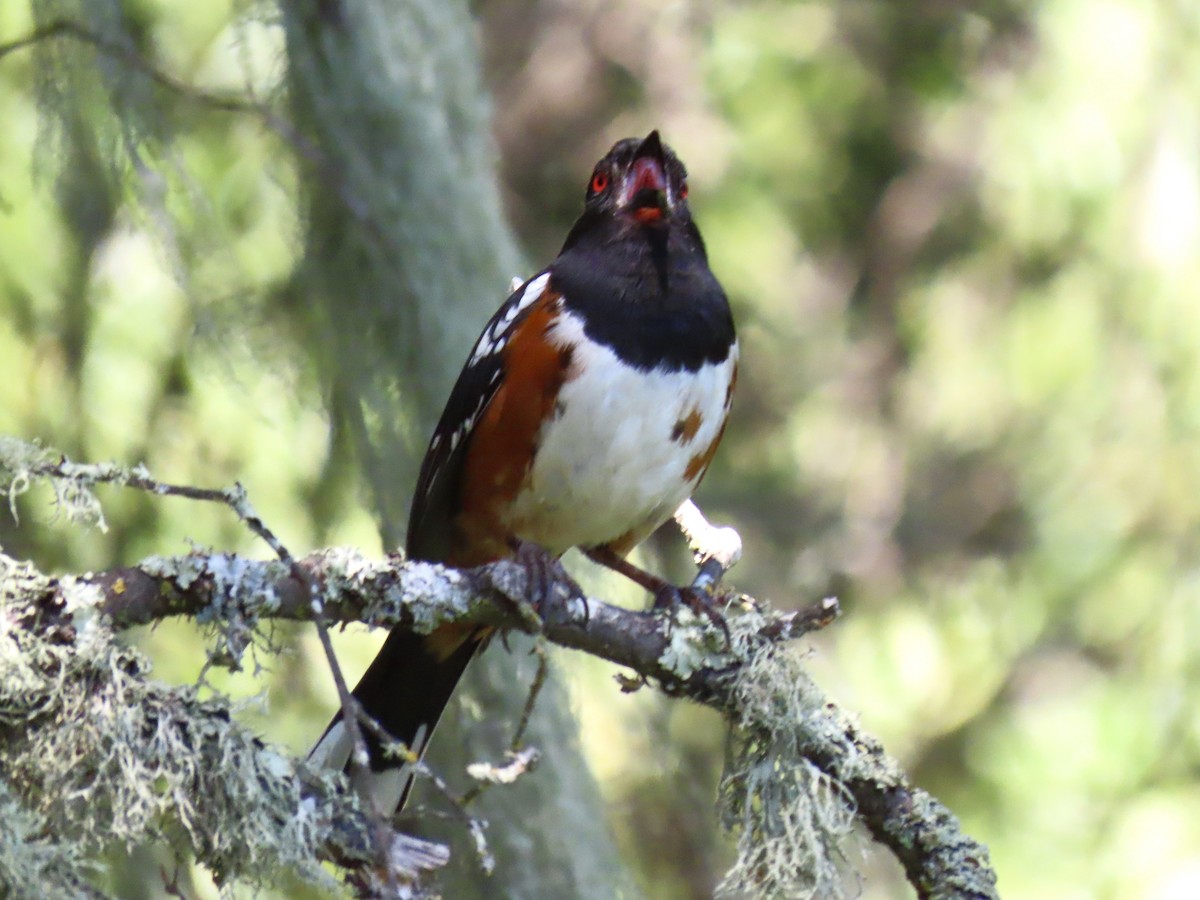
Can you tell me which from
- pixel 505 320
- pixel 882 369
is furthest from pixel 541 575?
pixel 882 369

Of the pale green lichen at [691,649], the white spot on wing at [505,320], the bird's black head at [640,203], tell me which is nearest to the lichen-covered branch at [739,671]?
the pale green lichen at [691,649]

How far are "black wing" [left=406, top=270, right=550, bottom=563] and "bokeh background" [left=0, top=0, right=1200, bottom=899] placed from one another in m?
0.33

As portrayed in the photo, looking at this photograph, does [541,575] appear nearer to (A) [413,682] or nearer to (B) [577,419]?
(B) [577,419]

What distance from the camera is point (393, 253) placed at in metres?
2.57

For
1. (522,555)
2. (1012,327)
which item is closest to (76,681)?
(522,555)

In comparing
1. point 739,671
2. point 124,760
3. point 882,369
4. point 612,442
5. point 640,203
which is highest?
point 882,369

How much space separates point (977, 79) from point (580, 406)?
3.14 metres

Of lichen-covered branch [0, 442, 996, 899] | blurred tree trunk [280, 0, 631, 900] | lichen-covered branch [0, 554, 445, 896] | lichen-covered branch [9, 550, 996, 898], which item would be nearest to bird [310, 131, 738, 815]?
blurred tree trunk [280, 0, 631, 900]

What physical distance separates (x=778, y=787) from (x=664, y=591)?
0.52 m

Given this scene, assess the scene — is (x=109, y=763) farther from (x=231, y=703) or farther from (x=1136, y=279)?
(x=1136, y=279)

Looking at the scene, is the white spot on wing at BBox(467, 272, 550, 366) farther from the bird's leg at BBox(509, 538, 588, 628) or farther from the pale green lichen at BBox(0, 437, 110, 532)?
the pale green lichen at BBox(0, 437, 110, 532)

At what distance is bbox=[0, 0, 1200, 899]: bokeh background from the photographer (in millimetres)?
2951

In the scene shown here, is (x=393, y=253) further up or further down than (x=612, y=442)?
further up

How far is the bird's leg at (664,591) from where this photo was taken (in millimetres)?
2008
